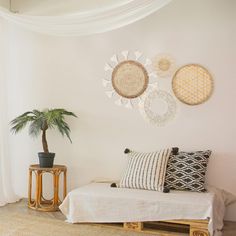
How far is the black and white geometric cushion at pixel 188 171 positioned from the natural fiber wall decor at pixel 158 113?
485 mm

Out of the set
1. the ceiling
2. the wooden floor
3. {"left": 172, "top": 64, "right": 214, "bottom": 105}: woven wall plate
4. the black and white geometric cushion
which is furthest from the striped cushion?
the ceiling

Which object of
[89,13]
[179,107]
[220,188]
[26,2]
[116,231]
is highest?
[26,2]

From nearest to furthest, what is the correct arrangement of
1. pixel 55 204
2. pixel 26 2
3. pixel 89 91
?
pixel 55 204
pixel 89 91
pixel 26 2

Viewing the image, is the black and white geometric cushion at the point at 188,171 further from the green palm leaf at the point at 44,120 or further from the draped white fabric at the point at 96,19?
the draped white fabric at the point at 96,19

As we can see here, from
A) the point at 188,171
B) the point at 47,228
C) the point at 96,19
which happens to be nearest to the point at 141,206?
the point at 188,171

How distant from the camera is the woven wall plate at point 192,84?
147 inches

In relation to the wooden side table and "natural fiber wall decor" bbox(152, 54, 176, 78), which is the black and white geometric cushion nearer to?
"natural fiber wall decor" bbox(152, 54, 176, 78)

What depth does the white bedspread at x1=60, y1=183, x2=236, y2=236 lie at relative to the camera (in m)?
3.05

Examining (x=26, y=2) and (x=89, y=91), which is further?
(x=26, y=2)

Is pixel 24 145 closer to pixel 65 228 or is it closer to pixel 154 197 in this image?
pixel 65 228

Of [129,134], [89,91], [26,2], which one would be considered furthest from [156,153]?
[26,2]

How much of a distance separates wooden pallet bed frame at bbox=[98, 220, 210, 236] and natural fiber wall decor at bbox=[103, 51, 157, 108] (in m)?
1.37

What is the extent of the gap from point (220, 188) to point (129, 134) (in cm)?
117

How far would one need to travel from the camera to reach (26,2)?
4.53m
